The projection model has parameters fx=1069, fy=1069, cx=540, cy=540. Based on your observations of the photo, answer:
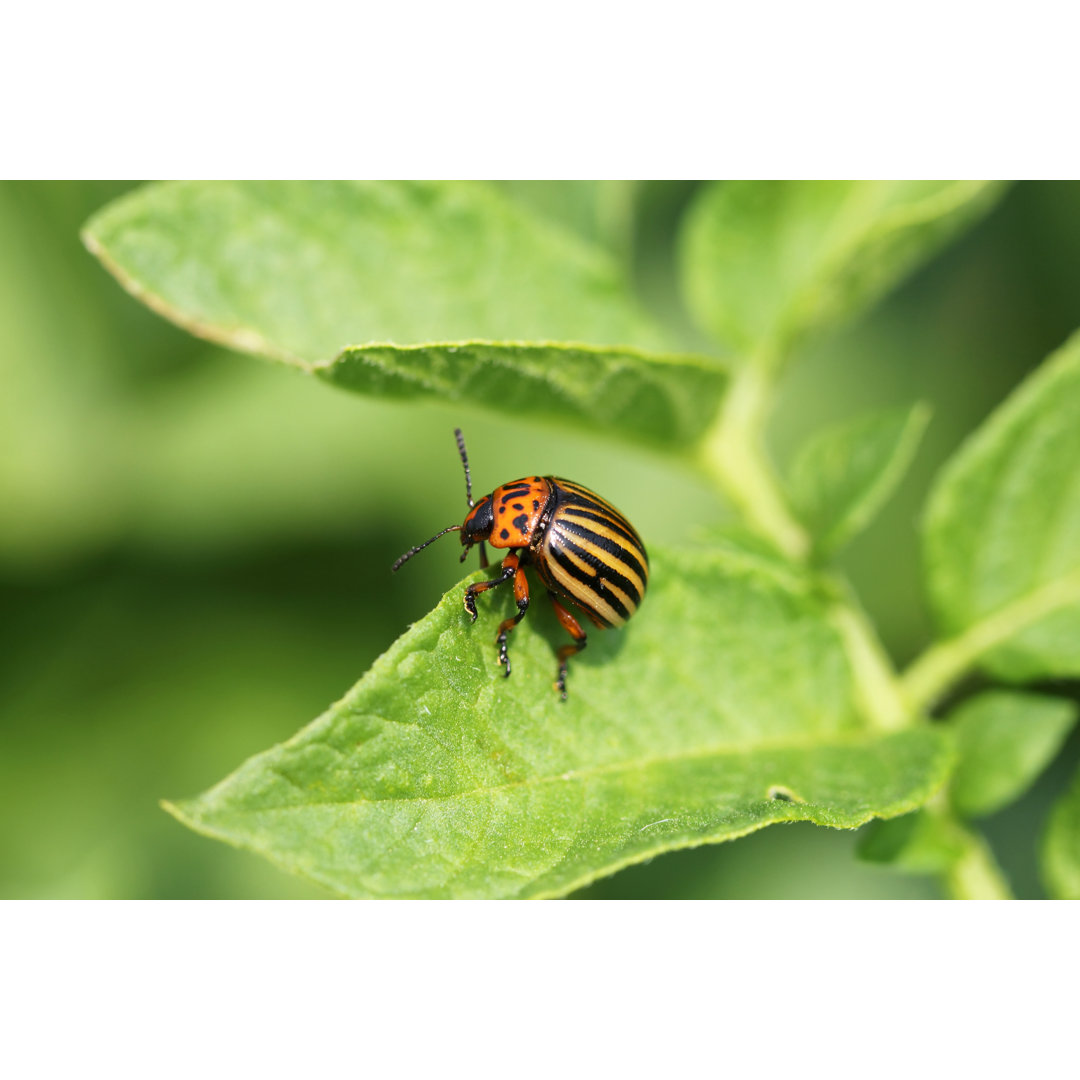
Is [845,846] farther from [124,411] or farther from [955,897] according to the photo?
[124,411]

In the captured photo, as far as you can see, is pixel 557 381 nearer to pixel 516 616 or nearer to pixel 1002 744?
pixel 516 616

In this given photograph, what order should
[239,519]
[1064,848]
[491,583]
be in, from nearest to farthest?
[491,583] < [1064,848] < [239,519]

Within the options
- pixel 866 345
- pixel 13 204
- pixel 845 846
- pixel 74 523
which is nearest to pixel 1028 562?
pixel 845 846

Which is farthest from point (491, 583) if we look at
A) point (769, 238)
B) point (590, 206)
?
point (769, 238)

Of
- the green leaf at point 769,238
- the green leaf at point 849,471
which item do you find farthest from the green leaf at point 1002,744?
the green leaf at point 769,238

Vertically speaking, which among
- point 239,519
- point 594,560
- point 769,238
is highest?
point 769,238

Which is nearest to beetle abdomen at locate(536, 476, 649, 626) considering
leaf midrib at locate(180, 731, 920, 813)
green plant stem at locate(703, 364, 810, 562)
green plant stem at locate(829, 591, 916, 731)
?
leaf midrib at locate(180, 731, 920, 813)
